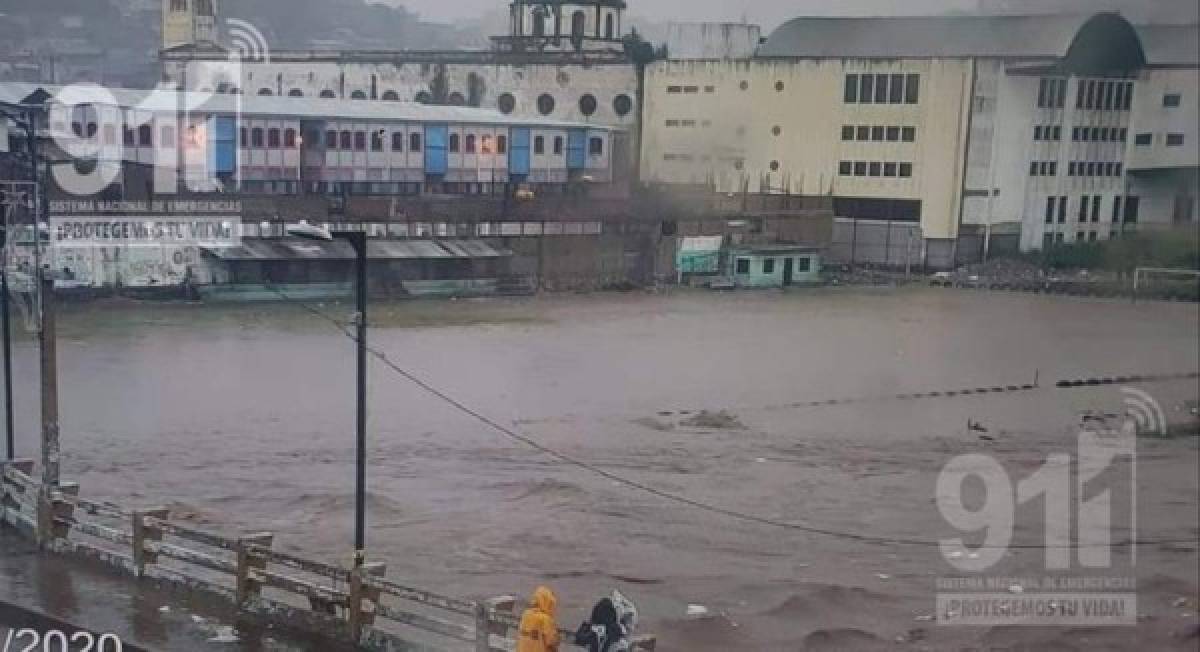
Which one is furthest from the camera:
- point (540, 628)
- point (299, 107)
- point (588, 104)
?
point (299, 107)

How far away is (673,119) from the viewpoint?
4621 mm

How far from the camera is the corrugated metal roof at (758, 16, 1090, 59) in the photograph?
1721 millimetres

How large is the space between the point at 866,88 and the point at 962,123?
0.83m

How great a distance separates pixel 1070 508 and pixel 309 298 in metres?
6.61

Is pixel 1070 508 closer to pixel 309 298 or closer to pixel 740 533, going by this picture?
pixel 740 533

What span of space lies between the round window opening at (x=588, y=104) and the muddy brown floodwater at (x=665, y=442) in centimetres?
141

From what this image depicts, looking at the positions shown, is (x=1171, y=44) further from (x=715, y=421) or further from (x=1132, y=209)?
(x=715, y=421)

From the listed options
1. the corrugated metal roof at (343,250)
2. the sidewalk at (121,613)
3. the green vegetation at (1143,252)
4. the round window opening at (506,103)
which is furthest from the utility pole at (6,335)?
the corrugated metal roof at (343,250)

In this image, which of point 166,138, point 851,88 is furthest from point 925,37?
point 166,138

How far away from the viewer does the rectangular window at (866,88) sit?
3143mm

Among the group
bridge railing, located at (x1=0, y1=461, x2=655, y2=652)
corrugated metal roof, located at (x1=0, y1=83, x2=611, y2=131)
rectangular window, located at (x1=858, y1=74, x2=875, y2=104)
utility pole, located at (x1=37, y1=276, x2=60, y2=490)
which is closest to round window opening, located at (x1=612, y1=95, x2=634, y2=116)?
corrugated metal roof, located at (x1=0, y1=83, x2=611, y2=131)

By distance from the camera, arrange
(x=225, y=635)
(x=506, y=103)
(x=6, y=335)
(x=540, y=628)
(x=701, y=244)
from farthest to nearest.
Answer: (x=701, y=244)
(x=506, y=103)
(x=6, y=335)
(x=225, y=635)
(x=540, y=628)

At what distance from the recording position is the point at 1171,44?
1.40 m

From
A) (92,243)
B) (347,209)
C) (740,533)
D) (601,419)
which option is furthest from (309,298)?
(740,533)
